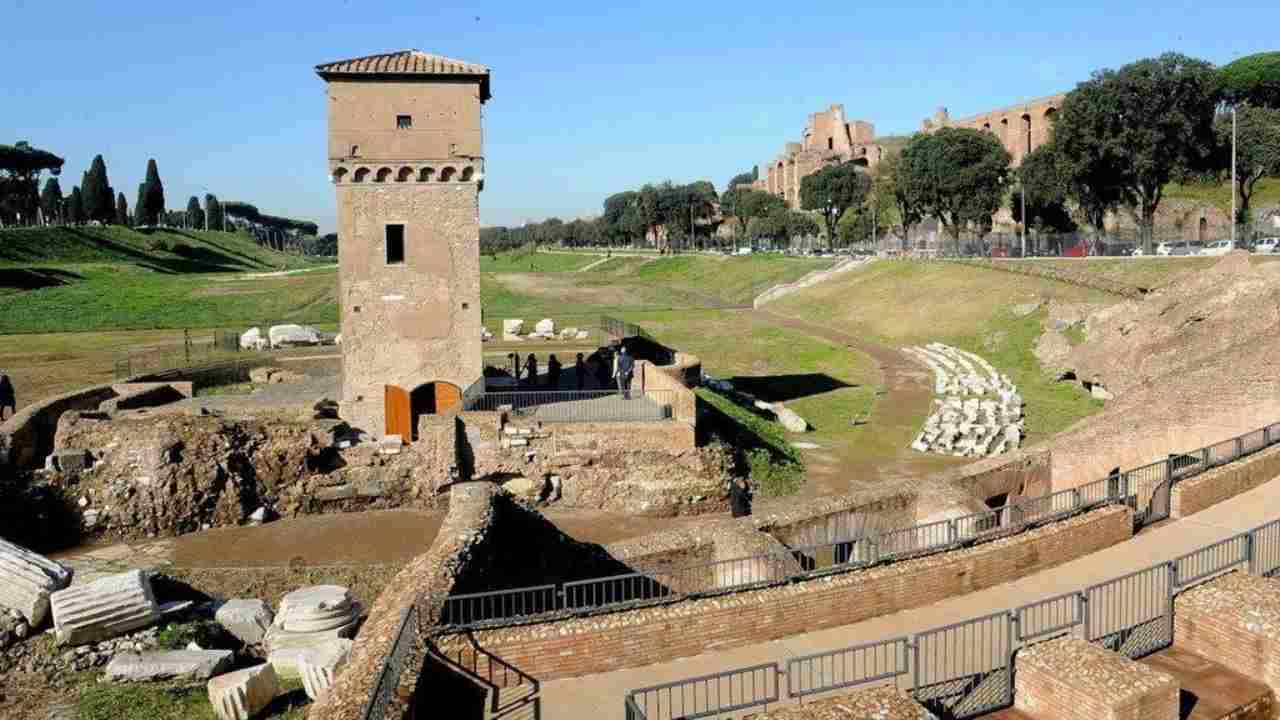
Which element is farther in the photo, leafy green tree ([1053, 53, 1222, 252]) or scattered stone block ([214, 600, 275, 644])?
leafy green tree ([1053, 53, 1222, 252])

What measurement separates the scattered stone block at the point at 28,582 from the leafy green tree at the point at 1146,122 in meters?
50.3

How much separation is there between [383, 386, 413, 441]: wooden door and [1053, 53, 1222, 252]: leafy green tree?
1609 inches

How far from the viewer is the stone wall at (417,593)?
9273 millimetres

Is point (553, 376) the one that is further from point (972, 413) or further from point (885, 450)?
point (972, 413)

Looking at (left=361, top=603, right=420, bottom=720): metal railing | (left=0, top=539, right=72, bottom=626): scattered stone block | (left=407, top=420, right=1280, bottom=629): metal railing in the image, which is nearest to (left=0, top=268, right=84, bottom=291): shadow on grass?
(left=0, top=539, right=72, bottom=626): scattered stone block

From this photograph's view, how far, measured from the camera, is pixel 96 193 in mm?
112062

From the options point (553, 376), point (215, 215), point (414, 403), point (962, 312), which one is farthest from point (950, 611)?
point (215, 215)

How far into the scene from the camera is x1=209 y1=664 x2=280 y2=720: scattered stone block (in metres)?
11.9

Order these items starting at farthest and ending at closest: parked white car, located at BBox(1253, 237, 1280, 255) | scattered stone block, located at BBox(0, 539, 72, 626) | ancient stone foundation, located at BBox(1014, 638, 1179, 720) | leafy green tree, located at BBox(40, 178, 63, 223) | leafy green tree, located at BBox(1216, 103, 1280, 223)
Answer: leafy green tree, located at BBox(40, 178, 63, 223)
leafy green tree, located at BBox(1216, 103, 1280, 223)
parked white car, located at BBox(1253, 237, 1280, 255)
scattered stone block, located at BBox(0, 539, 72, 626)
ancient stone foundation, located at BBox(1014, 638, 1179, 720)

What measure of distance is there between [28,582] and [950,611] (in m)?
12.6

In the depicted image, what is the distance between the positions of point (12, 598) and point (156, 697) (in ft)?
12.5

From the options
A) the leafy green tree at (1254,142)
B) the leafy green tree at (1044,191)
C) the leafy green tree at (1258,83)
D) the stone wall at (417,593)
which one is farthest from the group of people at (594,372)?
the leafy green tree at (1258,83)

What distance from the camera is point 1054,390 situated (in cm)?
3497

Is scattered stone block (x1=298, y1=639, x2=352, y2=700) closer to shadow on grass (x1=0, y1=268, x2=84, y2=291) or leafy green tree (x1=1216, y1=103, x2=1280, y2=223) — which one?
leafy green tree (x1=1216, y1=103, x2=1280, y2=223)
